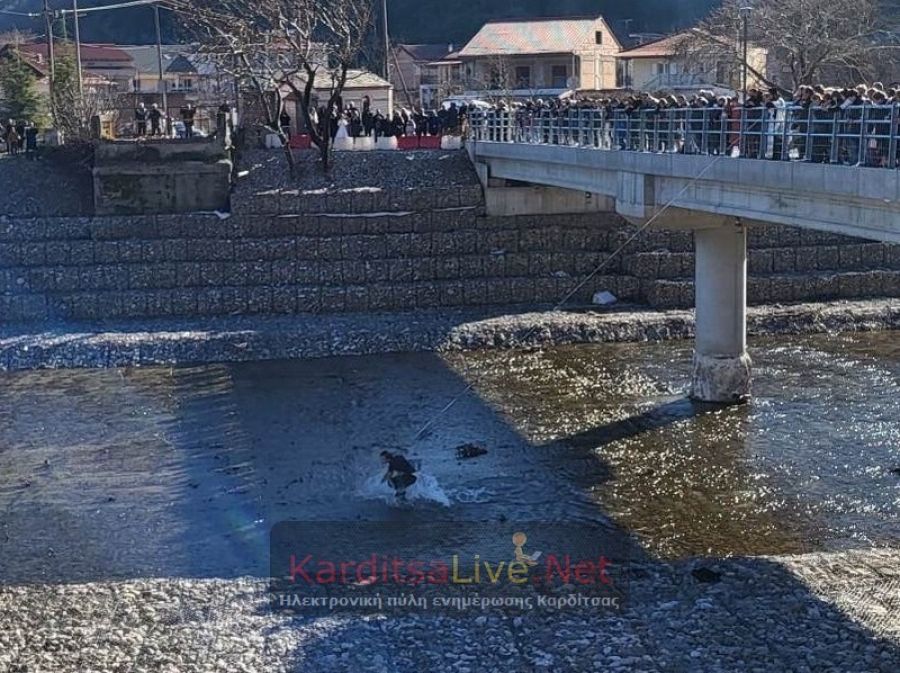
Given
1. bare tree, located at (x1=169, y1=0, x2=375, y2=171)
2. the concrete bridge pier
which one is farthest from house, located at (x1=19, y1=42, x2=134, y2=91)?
the concrete bridge pier

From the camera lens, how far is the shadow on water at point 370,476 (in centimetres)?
1254

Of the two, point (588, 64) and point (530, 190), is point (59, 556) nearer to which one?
point (530, 190)

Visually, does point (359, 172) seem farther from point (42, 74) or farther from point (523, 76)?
point (42, 74)

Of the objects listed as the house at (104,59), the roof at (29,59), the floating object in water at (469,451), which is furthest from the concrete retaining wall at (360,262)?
the house at (104,59)

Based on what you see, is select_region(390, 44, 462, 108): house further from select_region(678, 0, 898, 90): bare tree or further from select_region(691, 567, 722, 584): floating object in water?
select_region(691, 567, 722, 584): floating object in water

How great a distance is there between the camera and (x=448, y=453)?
19.8 m

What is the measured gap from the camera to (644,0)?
316 feet

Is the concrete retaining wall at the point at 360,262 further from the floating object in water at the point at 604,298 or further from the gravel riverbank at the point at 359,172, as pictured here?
the gravel riverbank at the point at 359,172

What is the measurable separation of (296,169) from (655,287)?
41.2 feet

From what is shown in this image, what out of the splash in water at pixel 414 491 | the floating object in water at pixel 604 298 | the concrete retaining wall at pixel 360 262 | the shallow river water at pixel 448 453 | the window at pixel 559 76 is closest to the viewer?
the shallow river water at pixel 448 453

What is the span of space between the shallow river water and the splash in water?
0.16 ft

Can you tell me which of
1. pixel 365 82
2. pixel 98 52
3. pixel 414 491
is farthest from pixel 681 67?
pixel 414 491

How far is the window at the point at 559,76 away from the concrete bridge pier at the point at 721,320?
48.1 meters

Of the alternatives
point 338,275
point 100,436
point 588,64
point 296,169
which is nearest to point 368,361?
point 338,275
